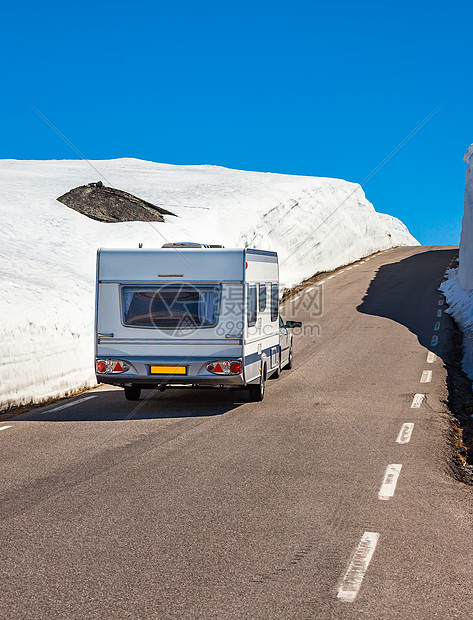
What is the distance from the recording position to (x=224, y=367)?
38.5ft

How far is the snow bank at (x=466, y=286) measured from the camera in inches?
854

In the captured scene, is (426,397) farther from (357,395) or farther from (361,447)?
(361,447)

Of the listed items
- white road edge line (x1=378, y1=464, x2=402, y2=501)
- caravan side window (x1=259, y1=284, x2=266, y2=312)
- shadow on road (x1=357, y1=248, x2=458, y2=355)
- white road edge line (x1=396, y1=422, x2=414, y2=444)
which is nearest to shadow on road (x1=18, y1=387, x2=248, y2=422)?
caravan side window (x1=259, y1=284, x2=266, y2=312)

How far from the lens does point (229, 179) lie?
58.8m

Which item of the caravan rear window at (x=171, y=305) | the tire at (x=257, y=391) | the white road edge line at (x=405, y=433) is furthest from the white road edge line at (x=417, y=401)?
the caravan rear window at (x=171, y=305)

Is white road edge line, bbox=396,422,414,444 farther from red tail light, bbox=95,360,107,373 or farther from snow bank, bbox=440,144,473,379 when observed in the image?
snow bank, bbox=440,144,473,379

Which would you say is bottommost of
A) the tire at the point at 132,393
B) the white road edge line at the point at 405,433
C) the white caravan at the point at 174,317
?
the white road edge line at the point at 405,433

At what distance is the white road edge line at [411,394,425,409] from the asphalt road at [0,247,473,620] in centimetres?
17

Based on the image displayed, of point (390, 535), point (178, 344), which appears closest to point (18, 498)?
point (390, 535)

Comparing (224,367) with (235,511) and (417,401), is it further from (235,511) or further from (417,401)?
(235,511)

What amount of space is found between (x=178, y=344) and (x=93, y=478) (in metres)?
4.85

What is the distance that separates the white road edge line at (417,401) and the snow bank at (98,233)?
6817 mm

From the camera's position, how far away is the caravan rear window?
11930 millimetres

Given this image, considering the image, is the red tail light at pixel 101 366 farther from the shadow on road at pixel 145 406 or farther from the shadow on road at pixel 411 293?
the shadow on road at pixel 411 293
